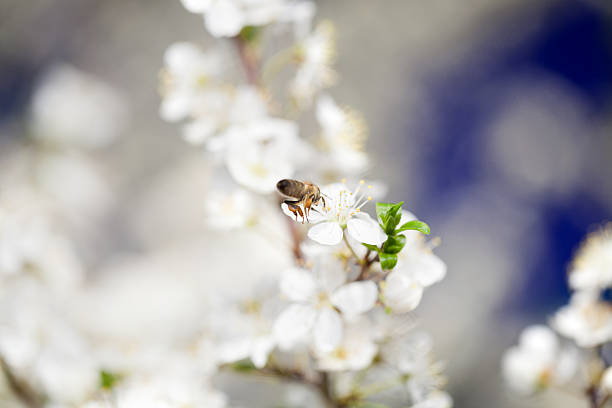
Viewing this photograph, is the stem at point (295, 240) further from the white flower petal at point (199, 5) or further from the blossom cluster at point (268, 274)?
the white flower petal at point (199, 5)

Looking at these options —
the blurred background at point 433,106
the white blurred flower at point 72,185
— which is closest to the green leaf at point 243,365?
the white blurred flower at point 72,185

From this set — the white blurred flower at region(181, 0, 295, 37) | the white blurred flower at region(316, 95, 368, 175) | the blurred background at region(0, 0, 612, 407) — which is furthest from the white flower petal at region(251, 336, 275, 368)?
the blurred background at region(0, 0, 612, 407)

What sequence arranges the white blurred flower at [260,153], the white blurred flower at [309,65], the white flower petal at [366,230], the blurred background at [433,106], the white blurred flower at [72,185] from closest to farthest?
the white flower petal at [366,230] < the white blurred flower at [260,153] < the white blurred flower at [309,65] < the white blurred flower at [72,185] < the blurred background at [433,106]

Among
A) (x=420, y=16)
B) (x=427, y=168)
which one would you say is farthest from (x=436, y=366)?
(x=420, y=16)

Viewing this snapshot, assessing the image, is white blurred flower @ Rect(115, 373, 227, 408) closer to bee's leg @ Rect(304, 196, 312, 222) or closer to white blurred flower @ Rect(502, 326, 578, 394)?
bee's leg @ Rect(304, 196, 312, 222)

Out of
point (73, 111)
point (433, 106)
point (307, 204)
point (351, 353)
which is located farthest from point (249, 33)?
point (433, 106)
